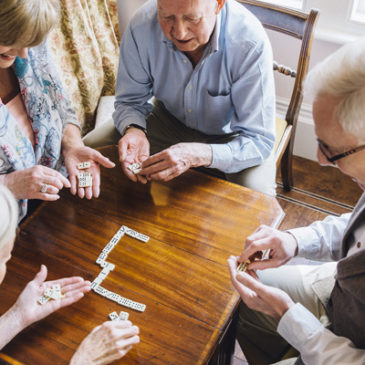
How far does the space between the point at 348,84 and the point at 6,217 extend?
3.52ft

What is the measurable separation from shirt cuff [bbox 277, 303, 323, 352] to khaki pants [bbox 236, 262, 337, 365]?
293 mm

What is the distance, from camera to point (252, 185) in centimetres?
218

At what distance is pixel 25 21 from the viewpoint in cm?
153

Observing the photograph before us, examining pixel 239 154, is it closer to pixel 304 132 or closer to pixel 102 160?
pixel 102 160

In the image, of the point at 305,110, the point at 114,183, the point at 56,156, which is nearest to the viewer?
the point at 114,183

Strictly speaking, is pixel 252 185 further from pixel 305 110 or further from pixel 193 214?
pixel 305 110

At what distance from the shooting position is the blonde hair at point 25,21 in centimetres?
148

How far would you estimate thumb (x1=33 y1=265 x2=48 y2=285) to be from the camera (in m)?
1.51

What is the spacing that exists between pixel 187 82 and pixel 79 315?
4.31 feet

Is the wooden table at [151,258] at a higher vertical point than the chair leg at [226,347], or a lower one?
higher

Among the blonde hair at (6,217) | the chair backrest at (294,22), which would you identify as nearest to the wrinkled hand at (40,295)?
the blonde hair at (6,217)

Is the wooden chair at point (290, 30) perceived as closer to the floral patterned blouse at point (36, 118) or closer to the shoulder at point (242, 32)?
the shoulder at point (242, 32)

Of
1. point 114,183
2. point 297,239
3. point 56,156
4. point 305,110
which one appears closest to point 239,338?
point 297,239

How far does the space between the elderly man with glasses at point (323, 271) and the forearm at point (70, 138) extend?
1.08 meters
